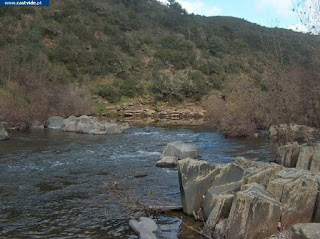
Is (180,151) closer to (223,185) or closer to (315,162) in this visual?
(315,162)

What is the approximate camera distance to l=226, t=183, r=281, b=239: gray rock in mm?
4824

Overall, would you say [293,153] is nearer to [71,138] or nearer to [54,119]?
[71,138]

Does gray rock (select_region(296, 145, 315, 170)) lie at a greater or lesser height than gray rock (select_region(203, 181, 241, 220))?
greater

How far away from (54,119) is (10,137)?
496 centimetres

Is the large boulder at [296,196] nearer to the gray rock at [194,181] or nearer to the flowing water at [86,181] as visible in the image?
the gray rock at [194,181]

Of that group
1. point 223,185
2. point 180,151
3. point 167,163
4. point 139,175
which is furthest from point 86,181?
point 223,185

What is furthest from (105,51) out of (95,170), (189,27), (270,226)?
(270,226)

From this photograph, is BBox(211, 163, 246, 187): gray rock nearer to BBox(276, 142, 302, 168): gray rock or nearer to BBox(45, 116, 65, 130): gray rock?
BBox(276, 142, 302, 168): gray rock

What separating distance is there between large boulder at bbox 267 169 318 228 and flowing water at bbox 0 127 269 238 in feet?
5.06

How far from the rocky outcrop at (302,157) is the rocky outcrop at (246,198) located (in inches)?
79.3

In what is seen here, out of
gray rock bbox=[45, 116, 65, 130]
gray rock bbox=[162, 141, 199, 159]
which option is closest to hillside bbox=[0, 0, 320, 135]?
gray rock bbox=[45, 116, 65, 130]

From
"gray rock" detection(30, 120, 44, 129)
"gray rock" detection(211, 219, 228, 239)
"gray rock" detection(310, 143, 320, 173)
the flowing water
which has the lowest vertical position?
the flowing water

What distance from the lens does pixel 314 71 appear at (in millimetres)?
12445

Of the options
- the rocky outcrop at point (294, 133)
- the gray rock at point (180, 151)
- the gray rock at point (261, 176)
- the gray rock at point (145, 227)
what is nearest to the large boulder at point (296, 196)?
the gray rock at point (261, 176)
